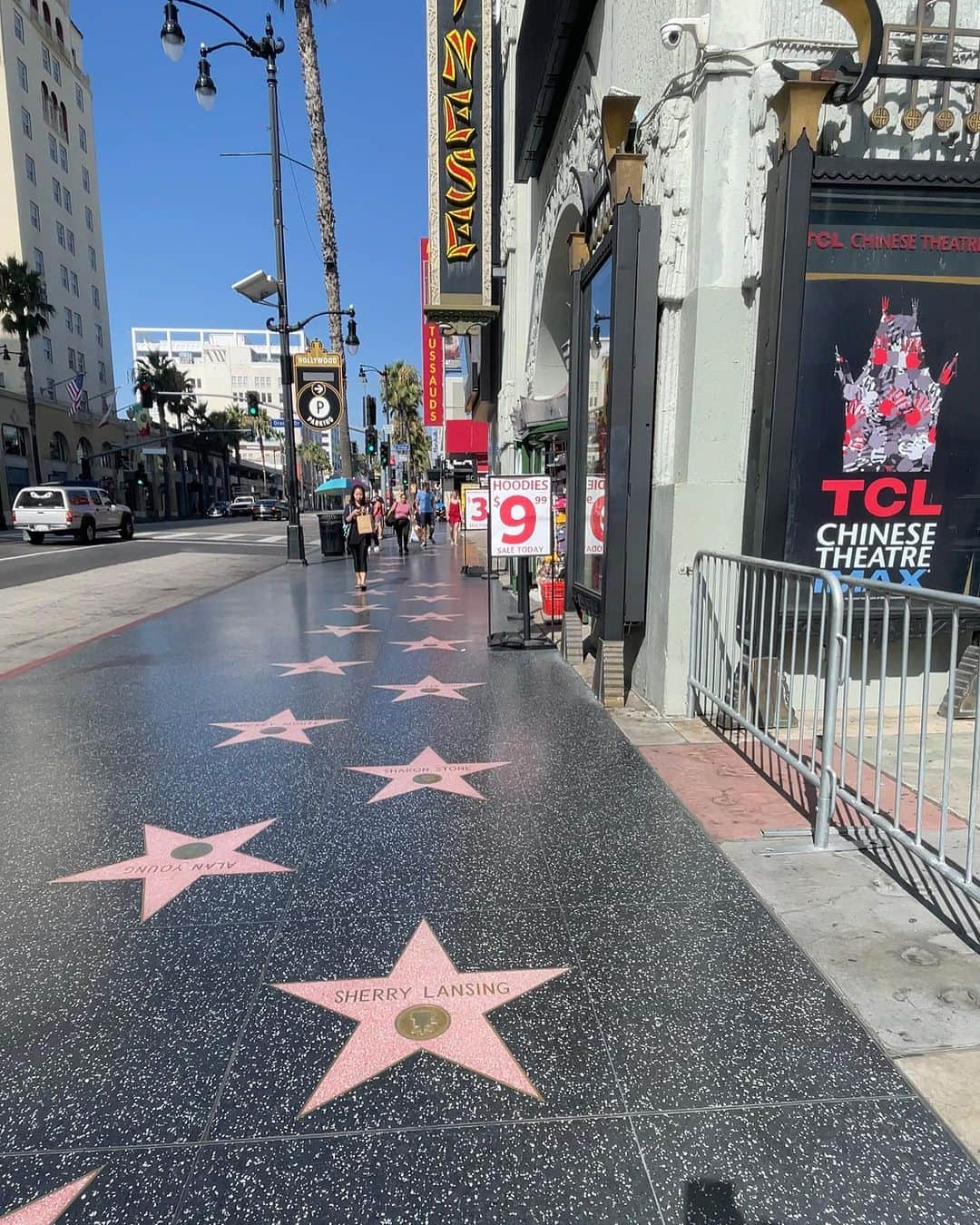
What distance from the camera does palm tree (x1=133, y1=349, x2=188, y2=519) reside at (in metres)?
67.2

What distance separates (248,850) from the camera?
3.57 m

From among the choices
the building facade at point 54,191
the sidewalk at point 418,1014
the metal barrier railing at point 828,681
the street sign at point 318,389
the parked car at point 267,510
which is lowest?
the sidewalk at point 418,1014

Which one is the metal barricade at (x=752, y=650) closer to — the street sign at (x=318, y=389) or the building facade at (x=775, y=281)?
the building facade at (x=775, y=281)

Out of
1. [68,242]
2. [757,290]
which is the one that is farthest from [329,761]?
[68,242]

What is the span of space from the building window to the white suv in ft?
86.1

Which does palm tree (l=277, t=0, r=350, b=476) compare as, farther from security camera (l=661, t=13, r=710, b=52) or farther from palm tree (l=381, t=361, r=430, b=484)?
palm tree (l=381, t=361, r=430, b=484)

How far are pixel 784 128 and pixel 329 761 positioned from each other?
496cm

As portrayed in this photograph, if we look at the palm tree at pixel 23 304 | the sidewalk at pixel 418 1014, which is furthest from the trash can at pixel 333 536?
the palm tree at pixel 23 304

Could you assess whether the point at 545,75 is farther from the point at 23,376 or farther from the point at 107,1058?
the point at 23,376

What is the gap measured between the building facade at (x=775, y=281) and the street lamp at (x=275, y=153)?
1322 centimetres

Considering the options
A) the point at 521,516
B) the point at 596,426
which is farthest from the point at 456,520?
the point at 596,426

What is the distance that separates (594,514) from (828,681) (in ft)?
11.0

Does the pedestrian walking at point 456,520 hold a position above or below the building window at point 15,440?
below

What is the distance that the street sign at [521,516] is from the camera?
7.64 meters
